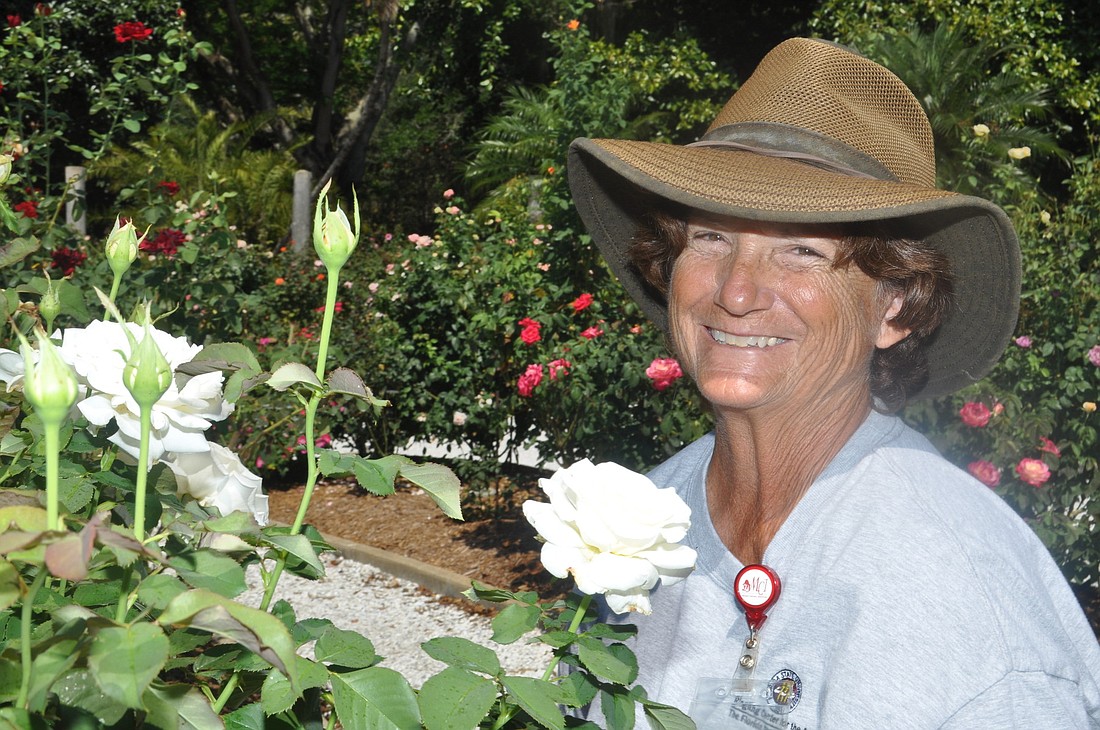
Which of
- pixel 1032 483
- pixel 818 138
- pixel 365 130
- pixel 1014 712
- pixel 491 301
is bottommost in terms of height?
pixel 365 130

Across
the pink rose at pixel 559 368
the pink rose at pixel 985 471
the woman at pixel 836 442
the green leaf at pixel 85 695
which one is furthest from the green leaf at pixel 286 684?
the pink rose at pixel 559 368

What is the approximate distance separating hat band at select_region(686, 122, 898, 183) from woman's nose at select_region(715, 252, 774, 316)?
18cm

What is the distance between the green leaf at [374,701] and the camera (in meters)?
0.86

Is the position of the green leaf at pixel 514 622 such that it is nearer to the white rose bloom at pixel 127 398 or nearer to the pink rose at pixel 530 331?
the white rose bloom at pixel 127 398

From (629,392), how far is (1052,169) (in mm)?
13341

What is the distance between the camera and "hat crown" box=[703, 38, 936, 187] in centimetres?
179

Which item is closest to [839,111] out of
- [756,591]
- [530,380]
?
[756,591]

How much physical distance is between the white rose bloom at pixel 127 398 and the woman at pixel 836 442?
92 cm

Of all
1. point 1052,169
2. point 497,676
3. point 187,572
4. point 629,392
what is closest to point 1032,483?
point 629,392

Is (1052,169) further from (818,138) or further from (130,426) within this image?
(130,426)

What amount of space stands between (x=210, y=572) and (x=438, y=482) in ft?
0.78

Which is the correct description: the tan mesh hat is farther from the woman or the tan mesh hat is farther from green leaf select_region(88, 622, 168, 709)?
green leaf select_region(88, 622, 168, 709)

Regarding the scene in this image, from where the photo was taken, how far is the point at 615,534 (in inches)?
37.5

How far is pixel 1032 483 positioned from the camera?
4055 millimetres
